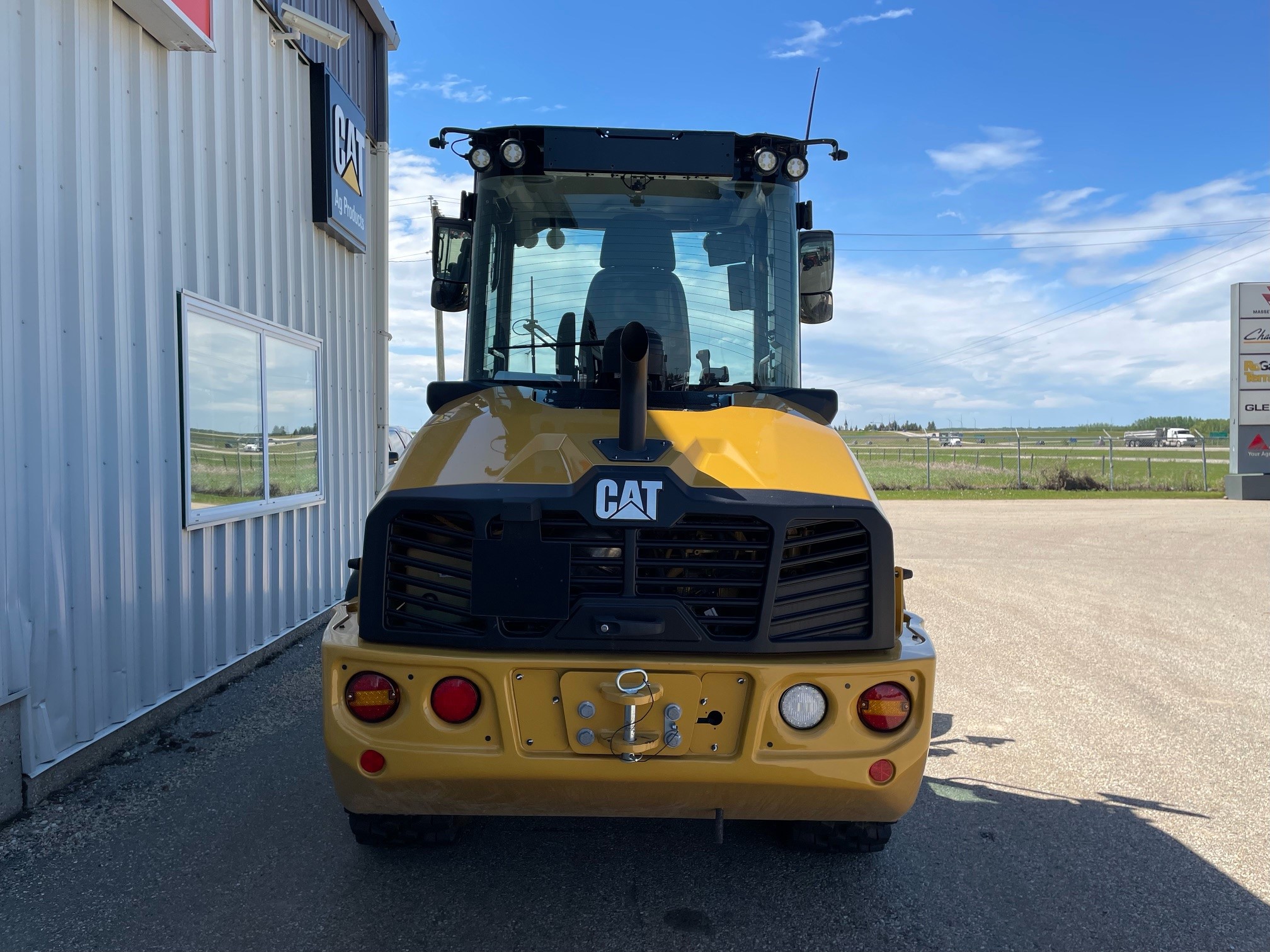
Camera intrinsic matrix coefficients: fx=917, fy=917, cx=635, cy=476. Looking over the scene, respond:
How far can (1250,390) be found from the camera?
71.9ft

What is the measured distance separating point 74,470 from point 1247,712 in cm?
673

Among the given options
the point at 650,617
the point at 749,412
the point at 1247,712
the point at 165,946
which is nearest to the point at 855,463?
the point at 749,412

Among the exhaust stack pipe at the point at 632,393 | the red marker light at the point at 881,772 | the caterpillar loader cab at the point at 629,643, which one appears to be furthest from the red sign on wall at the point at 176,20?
the red marker light at the point at 881,772

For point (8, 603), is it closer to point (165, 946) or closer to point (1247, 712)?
point (165, 946)

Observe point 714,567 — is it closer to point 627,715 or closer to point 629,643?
point 629,643

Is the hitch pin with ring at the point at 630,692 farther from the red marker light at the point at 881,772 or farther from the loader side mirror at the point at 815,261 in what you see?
the loader side mirror at the point at 815,261

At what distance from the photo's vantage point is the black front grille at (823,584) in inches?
110

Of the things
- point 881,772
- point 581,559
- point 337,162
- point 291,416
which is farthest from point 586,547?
point 337,162

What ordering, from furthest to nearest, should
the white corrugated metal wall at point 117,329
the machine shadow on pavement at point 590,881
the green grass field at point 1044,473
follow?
1. the green grass field at point 1044,473
2. the white corrugated metal wall at point 117,329
3. the machine shadow on pavement at point 590,881

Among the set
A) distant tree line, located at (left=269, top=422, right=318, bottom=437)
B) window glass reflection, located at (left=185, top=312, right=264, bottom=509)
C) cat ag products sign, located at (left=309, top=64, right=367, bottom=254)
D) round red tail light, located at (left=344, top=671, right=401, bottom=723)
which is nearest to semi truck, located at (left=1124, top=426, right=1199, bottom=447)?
cat ag products sign, located at (left=309, top=64, right=367, bottom=254)

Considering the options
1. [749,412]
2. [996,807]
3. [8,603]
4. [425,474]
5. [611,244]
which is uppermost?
[611,244]

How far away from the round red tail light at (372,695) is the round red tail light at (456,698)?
0.13m

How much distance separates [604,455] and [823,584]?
80 centimetres

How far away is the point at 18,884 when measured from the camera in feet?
11.1
